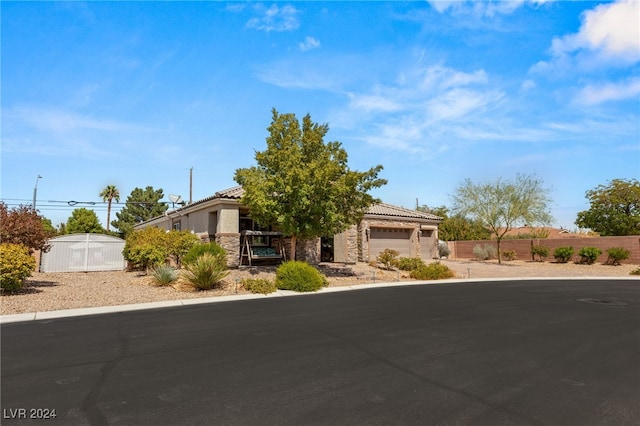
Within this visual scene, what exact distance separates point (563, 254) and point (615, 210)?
16.4 m

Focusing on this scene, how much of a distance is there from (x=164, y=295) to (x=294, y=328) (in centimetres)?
756

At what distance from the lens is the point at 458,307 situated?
11234 millimetres

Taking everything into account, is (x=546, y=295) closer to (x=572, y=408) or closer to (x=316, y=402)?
(x=572, y=408)

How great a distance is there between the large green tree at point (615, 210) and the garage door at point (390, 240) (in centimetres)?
2480

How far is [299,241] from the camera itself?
2412 centimetres

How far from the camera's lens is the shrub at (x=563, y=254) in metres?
29.5

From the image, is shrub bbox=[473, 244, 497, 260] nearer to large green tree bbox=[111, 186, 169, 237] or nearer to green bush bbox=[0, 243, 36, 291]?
green bush bbox=[0, 243, 36, 291]

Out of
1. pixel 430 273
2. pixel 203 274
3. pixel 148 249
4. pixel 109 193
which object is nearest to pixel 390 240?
pixel 430 273

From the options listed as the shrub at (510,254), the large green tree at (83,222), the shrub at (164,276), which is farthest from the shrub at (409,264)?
the large green tree at (83,222)

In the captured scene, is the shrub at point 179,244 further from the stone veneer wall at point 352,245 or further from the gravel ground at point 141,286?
the stone veneer wall at point 352,245

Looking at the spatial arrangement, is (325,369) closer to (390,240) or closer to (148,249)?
(148,249)

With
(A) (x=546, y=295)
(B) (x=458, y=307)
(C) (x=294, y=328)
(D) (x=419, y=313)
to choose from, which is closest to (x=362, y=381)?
(C) (x=294, y=328)

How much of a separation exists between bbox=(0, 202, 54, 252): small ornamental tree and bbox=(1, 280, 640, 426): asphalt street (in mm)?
7083

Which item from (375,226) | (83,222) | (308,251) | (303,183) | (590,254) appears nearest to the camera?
(303,183)
